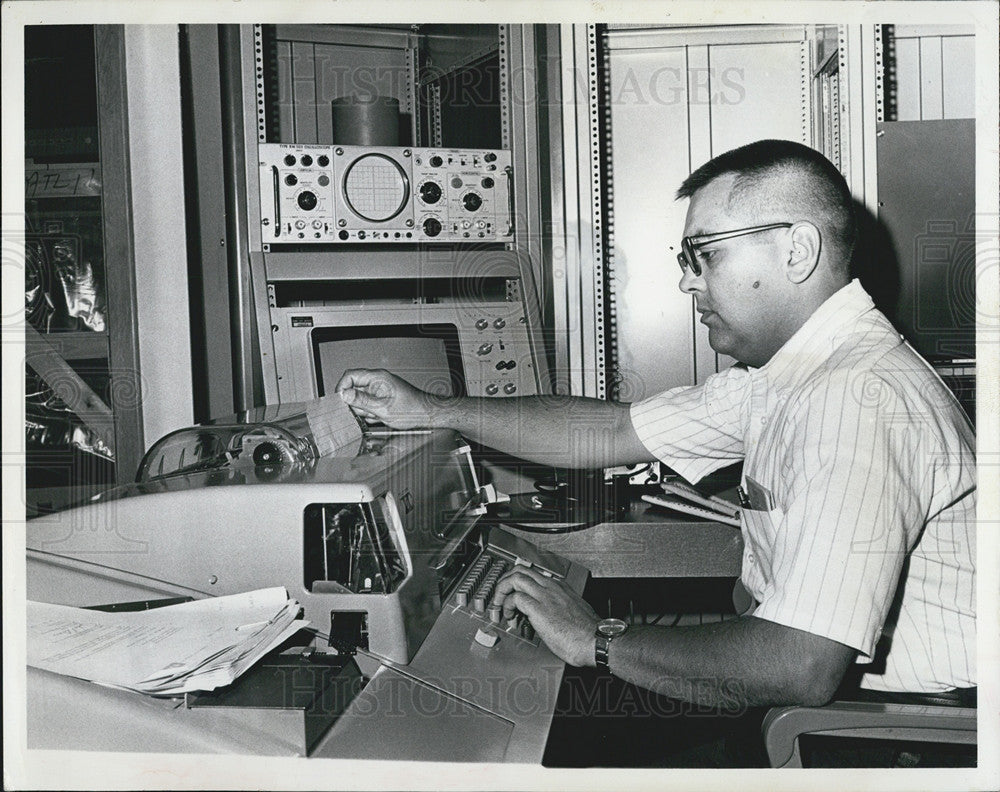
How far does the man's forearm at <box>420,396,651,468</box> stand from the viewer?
5.55ft

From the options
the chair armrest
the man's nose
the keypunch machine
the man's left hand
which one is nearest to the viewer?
the keypunch machine

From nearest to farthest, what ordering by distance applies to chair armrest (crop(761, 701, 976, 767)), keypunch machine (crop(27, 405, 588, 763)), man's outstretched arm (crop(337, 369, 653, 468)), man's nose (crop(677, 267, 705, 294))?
keypunch machine (crop(27, 405, 588, 763)) < chair armrest (crop(761, 701, 976, 767)) < man's nose (crop(677, 267, 705, 294)) < man's outstretched arm (crop(337, 369, 653, 468))

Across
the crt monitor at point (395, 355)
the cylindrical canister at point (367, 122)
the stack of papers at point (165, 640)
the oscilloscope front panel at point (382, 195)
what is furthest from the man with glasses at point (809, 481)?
the cylindrical canister at point (367, 122)

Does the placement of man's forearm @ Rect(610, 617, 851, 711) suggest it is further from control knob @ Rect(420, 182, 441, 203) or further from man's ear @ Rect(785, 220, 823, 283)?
control knob @ Rect(420, 182, 441, 203)

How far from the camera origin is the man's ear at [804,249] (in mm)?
1301

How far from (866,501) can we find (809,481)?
0.22 ft

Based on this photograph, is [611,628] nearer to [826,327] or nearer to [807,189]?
[826,327]

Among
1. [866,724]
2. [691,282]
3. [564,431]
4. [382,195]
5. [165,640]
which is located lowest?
[866,724]

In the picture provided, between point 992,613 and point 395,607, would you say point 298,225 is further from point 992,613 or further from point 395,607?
point 992,613

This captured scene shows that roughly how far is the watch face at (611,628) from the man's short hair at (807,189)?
0.61 metres


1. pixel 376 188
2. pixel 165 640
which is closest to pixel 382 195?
pixel 376 188

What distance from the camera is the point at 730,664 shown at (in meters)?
1.08

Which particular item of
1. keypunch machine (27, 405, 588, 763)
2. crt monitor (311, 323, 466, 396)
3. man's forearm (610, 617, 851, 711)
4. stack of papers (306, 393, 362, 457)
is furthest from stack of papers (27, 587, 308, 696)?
crt monitor (311, 323, 466, 396)

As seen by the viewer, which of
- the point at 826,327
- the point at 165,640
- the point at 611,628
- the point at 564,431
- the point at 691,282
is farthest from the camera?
the point at 564,431
